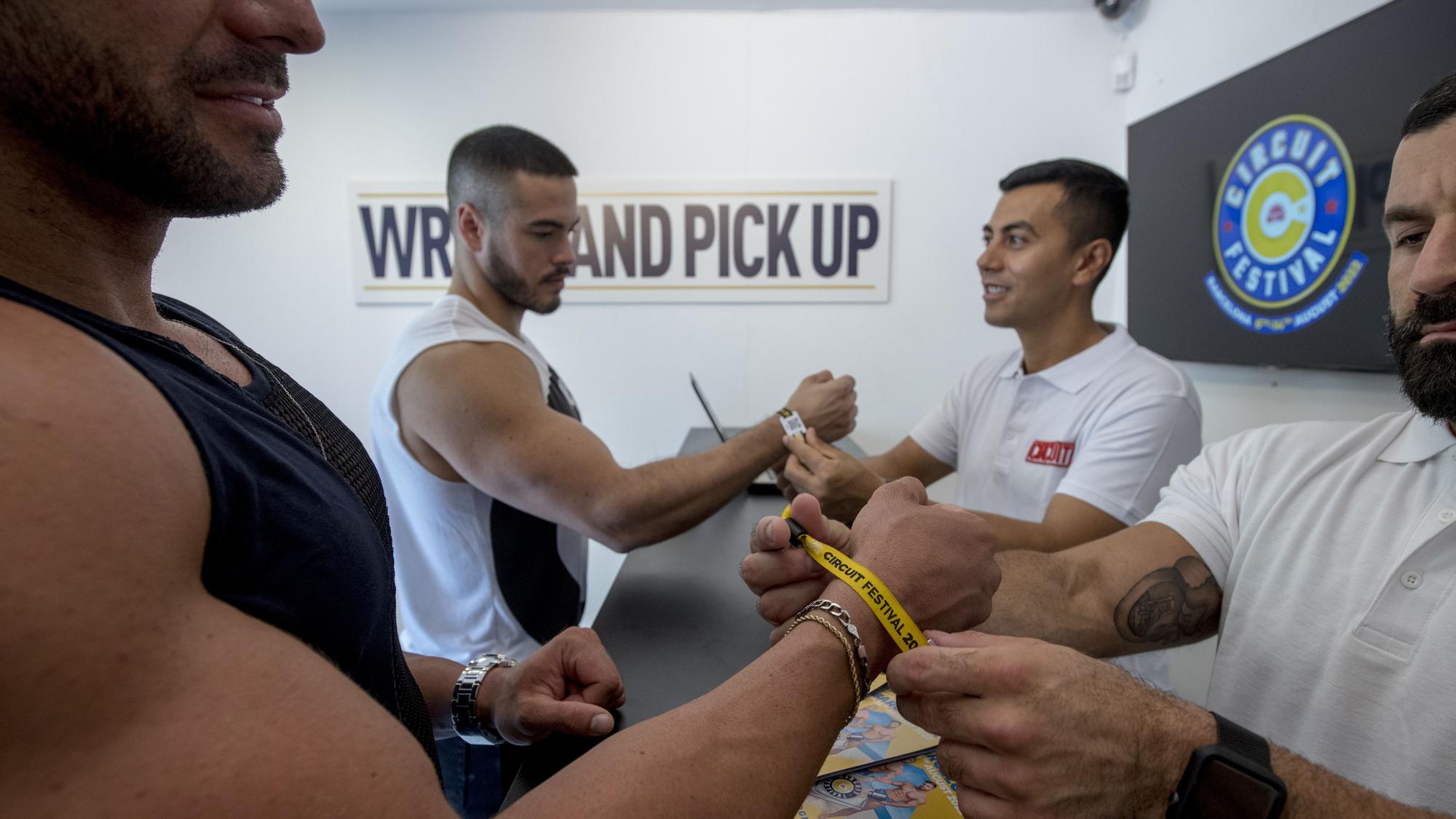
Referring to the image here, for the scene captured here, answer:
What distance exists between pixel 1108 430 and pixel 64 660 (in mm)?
1611

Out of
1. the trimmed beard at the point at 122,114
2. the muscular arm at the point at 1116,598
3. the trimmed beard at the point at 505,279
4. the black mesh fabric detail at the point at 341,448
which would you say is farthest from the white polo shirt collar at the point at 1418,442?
the trimmed beard at the point at 505,279

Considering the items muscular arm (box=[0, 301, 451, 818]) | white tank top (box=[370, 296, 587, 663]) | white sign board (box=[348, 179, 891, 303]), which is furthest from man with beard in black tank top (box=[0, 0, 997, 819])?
white sign board (box=[348, 179, 891, 303])

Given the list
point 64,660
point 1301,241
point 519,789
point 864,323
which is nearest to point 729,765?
point 519,789

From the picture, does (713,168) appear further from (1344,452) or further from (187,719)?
(187,719)

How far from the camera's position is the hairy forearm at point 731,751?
0.48 meters

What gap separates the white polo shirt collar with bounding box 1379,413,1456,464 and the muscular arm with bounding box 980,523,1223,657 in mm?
262

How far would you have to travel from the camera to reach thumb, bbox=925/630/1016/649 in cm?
66

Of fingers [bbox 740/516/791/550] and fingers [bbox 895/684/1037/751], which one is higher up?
fingers [bbox 740/516/791/550]

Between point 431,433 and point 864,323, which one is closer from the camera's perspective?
point 431,433

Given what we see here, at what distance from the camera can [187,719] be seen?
1.14ft

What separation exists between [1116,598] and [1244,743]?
38 cm

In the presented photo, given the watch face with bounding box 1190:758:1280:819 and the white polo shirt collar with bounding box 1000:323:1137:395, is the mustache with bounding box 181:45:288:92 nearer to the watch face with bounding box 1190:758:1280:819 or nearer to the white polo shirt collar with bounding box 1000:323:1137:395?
the watch face with bounding box 1190:758:1280:819

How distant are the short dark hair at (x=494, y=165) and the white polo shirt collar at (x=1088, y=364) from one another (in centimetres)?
128

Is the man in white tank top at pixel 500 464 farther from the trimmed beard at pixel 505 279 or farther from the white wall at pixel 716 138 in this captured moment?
the white wall at pixel 716 138
